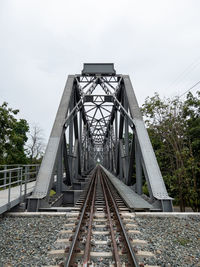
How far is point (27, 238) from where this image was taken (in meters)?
3.57

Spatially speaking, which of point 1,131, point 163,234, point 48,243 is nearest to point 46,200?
point 48,243

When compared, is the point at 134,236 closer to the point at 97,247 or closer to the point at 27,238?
the point at 97,247

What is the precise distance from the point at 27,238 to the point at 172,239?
308 centimetres

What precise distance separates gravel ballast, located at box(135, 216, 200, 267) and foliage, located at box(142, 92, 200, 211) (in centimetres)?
549

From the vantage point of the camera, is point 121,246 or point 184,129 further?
point 184,129

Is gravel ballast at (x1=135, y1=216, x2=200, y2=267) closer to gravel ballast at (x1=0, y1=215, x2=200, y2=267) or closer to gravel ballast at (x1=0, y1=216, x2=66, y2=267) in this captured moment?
gravel ballast at (x1=0, y1=215, x2=200, y2=267)

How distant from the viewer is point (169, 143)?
11.8 metres

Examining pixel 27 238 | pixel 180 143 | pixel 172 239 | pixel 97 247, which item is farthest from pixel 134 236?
pixel 180 143

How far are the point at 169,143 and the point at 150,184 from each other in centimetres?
700

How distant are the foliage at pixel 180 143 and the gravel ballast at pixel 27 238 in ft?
24.9

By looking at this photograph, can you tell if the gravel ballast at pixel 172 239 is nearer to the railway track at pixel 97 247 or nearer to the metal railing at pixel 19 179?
the railway track at pixel 97 247

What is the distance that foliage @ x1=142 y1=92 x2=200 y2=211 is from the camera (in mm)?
9977

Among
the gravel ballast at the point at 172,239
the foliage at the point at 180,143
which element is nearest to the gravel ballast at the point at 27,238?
the gravel ballast at the point at 172,239

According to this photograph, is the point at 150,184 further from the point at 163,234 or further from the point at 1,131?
the point at 1,131
